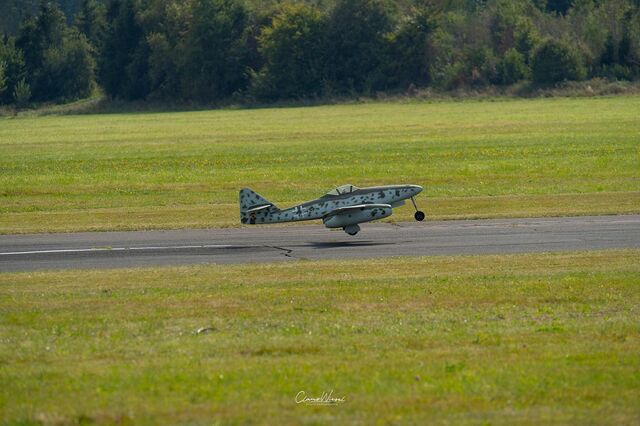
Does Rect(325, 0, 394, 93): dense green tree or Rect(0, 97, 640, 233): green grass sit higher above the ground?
Rect(325, 0, 394, 93): dense green tree

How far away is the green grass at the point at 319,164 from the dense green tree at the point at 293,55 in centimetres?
2746

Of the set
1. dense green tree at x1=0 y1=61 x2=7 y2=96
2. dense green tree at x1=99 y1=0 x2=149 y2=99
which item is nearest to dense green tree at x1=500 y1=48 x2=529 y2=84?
dense green tree at x1=99 y1=0 x2=149 y2=99

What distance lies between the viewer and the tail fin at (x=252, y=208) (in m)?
27.1

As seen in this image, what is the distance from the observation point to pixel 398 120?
7394 centimetres

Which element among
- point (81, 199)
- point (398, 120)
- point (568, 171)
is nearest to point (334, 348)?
point (81, 199)

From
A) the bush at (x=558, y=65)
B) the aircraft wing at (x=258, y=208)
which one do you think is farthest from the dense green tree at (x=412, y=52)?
the aircraft wing at (x=258, y=208)

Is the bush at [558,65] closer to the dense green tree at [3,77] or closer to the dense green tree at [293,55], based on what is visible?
the dense green tree at [293,55]

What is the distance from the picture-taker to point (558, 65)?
9594 centimetres

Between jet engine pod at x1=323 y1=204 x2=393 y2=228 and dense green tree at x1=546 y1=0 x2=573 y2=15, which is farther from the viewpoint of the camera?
dense green tree at x1=546 y1=0 x2=573 y2=15

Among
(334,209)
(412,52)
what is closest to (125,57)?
(412,52)

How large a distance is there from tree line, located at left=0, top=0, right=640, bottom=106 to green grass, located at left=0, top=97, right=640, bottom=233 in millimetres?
20710

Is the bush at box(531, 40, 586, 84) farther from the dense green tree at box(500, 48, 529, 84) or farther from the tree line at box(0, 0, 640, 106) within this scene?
the dense green tree at box(500, 48, 529, 84)

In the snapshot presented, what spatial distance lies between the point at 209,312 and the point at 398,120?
57247 millimetres

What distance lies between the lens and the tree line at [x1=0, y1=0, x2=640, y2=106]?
100706 mm
